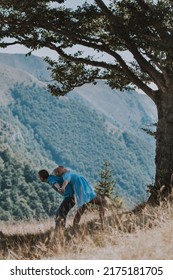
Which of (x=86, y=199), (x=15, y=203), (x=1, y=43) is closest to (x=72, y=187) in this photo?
(x=86, y=199)

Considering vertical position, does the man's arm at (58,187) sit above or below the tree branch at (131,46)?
below

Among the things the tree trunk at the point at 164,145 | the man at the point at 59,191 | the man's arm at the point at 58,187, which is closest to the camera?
the man's arm at the point at 58,187

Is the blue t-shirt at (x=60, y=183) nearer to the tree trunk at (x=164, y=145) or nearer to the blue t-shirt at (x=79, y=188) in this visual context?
the blue t-shirt at (x=79, y=188)

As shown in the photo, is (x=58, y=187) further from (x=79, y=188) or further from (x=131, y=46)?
(x=131, y=46)

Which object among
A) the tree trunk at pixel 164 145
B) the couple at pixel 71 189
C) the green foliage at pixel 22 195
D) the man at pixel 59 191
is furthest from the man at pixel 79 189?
the green foliage at pixel 22 195

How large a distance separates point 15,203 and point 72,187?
515 ft

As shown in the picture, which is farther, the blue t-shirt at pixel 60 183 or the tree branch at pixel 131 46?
the tree branch at pixel 131 46

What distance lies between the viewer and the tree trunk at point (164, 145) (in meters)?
15.2

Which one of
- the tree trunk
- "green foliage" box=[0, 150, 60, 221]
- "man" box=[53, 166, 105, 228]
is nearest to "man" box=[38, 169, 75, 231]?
"man" box=[53, 166, 105, 228]

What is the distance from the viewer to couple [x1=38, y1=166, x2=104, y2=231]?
11.6 metres

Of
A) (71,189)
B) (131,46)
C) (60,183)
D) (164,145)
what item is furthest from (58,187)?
(131,46)

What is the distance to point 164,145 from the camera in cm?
1552

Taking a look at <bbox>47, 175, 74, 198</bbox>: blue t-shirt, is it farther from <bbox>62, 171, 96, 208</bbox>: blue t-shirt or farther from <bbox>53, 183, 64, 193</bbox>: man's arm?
<bbox>62, 171, 96, 208</bbox>: blue t-shirt

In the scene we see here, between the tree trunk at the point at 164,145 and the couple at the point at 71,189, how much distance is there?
3649mm
